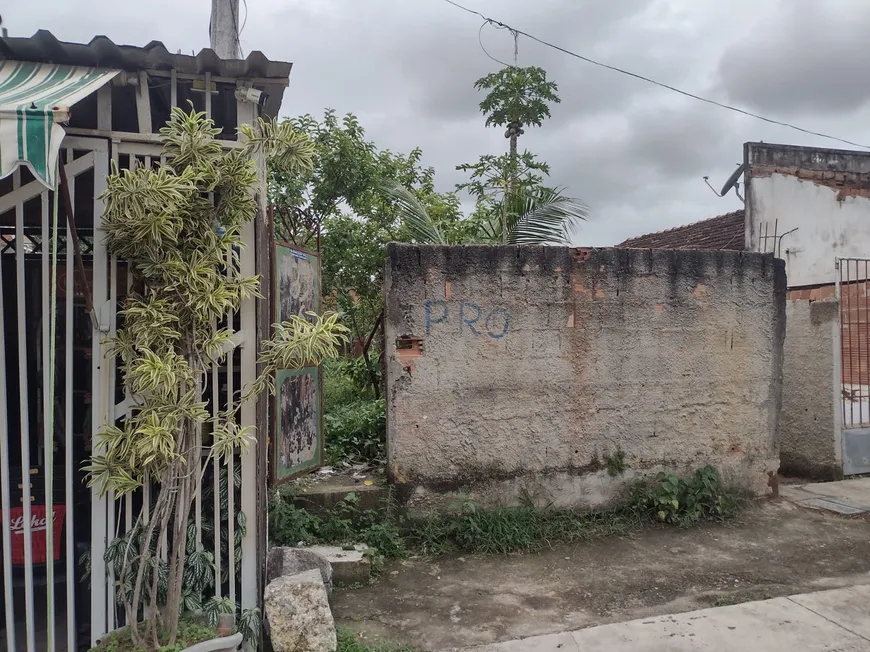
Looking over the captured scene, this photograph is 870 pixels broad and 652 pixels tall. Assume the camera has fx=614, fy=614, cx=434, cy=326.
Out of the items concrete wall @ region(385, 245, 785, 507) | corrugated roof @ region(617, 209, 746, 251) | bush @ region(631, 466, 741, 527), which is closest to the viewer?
concrete wall @ region(385, 245, 785, 507)

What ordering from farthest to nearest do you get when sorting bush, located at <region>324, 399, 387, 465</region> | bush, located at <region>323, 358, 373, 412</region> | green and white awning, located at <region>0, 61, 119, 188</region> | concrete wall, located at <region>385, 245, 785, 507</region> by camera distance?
bush, located at <region>323, 358, 373, 412</region> < bush, located at <region>324, 399, 387, 465</region> < concrete wall, located at <region>385, 245, 785, 507</region> < green and white awning, located at <region>0, 61, 119, 188</region>

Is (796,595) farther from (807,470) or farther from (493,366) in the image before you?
(807,470)

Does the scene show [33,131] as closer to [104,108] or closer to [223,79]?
[104,108]

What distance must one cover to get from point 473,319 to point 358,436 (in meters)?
1.69

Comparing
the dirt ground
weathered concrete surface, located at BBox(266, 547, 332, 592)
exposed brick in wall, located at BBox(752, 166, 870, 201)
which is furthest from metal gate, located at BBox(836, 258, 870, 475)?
weathered concrete surface, located at BBox(266, 547, 332, 592)

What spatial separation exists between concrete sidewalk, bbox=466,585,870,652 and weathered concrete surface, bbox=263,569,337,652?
0.82 m

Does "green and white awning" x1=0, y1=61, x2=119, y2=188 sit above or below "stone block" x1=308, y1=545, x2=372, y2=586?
above

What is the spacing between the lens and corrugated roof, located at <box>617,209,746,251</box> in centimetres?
1015

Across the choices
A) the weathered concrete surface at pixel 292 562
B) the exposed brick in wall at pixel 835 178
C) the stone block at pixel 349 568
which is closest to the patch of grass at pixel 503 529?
the stone block at pixel 349 568

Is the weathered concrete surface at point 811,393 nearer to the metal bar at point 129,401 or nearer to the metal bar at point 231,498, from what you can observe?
the metal bar at point 231,498

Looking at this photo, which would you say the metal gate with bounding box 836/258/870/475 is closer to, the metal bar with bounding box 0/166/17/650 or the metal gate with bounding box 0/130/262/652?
the metal gate with bounding box 0/130/262/652

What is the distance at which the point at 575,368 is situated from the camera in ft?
17.3

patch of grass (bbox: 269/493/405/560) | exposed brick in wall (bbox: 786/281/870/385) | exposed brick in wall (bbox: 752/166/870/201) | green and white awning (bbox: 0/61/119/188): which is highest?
exposed brick in wall (bbox: 752/166/870/201)

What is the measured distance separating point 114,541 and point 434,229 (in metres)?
4.03
